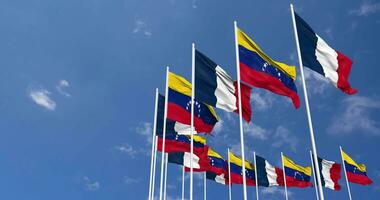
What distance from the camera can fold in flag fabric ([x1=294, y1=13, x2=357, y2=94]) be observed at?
49.4 ft

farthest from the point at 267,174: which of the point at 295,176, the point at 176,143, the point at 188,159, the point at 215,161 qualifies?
the point at 176,143

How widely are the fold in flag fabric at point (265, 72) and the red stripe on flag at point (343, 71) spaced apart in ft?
5.94

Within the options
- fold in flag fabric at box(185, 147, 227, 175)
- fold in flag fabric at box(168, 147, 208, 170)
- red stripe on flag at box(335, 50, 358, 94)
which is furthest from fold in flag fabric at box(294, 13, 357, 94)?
fold in flag fabric at box(185, 147, 227, 175)

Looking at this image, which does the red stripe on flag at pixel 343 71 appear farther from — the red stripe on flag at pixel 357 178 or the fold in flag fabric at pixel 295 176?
the red stripe on flag at pixel 357 178

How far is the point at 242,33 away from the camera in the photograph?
649 inches

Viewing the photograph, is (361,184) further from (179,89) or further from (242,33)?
(242,33)

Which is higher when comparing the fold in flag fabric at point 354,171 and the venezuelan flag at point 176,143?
the fold in flag fabric at point 354,171

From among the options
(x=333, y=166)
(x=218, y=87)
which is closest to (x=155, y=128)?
(x=218, y=87)

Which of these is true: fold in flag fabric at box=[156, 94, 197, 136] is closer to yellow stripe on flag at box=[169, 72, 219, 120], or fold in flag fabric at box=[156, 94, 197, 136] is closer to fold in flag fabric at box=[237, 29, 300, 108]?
yellow stripe on flag at box=[169, 72, 219, 120]

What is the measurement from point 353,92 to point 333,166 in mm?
21823

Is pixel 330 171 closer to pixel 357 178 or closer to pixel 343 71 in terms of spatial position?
pixel 357 178

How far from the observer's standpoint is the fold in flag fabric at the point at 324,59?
15055 millimetres

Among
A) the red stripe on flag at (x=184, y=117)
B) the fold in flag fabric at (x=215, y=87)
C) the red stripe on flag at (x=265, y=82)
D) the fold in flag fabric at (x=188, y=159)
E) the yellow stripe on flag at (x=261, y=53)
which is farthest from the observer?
the fold in flag fabric at (x=188, y=159)

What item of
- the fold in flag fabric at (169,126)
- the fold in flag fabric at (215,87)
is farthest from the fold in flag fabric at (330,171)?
the fold in flag fabric at (215,87)
